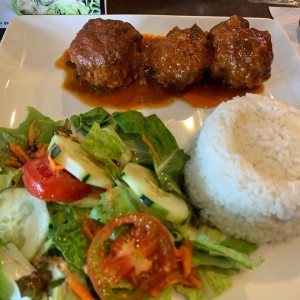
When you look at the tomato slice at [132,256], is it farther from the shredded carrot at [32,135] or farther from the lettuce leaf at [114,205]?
the shredded carrot at [32,135]

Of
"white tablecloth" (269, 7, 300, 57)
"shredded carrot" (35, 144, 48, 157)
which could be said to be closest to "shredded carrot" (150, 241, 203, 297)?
"shredded carrot" (35, 144, 48, 157)

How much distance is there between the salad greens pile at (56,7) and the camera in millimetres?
3830

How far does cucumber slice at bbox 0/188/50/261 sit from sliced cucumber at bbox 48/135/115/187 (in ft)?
0.89

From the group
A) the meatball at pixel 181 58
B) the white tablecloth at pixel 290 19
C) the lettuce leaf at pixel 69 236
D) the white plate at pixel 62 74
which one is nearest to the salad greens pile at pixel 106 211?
the lettuce leaf at pixel 69 236

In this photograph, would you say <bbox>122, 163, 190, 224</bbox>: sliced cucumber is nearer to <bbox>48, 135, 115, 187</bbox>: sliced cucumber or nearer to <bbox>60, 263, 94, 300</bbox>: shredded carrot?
<bbox>48, 135, 115, 187</bbox>: sliced cucumber

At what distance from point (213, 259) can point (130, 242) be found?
0.53 meters

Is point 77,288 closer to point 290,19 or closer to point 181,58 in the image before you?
point 181,58

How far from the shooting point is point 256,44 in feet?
11.3

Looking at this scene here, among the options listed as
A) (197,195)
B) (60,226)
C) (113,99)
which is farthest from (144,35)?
(60,226)

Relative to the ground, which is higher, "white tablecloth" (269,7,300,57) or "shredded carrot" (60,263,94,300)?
"white tablecloth" (269,7,300,57)

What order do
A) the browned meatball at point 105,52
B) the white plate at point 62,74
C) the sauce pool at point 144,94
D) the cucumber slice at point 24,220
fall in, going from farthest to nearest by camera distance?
the sauce pool at point 144,94 < the browned meatball at point 105,52 < the white plate at point 62,74 < the cucumber slice at point 24,220

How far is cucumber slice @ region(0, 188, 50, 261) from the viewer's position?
2.44 m

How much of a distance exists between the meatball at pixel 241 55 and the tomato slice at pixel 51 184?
1.62 metres

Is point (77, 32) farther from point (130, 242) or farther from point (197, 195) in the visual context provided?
point (130, 242)
